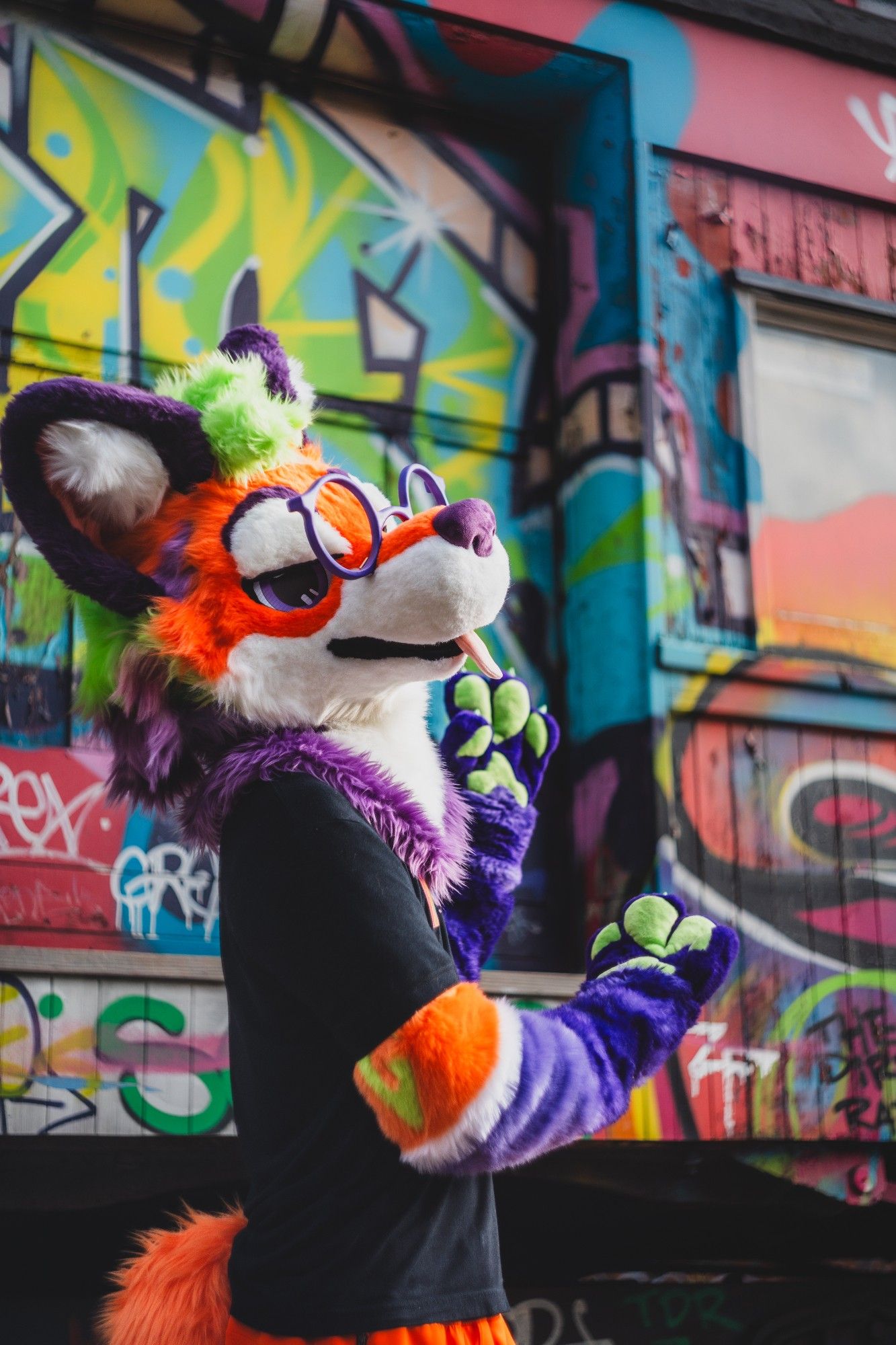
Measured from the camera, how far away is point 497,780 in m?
2.12

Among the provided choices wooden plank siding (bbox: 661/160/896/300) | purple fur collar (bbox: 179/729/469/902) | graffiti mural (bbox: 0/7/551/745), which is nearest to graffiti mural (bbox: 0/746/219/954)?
graffiti mural (bbox: 0/7/551/745)

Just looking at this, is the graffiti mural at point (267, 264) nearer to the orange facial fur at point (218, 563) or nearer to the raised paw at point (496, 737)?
the raised paw at point (496, 737)

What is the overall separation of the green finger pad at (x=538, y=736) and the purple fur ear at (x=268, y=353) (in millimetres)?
624

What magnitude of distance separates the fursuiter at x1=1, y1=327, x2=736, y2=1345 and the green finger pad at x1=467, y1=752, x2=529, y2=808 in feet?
0.54

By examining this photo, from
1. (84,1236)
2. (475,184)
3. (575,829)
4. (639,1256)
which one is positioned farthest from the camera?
(475,184)

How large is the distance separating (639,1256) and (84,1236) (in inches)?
67.1

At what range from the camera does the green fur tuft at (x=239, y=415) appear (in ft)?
6.00

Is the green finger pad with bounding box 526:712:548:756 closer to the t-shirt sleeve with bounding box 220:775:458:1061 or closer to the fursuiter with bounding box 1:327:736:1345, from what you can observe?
the fursuiter with bounding box 1:327:736:1345

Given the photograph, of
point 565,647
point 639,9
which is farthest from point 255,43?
point 565,647

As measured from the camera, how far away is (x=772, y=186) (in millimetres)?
5105

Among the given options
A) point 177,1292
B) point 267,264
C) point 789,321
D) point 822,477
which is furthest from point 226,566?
point 789,321

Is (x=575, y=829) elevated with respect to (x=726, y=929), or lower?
elevated

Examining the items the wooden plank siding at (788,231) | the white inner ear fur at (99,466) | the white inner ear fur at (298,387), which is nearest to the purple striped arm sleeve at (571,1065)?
the white inner ear fur at (99,466)

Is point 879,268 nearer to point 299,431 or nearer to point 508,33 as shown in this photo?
point 508,33
